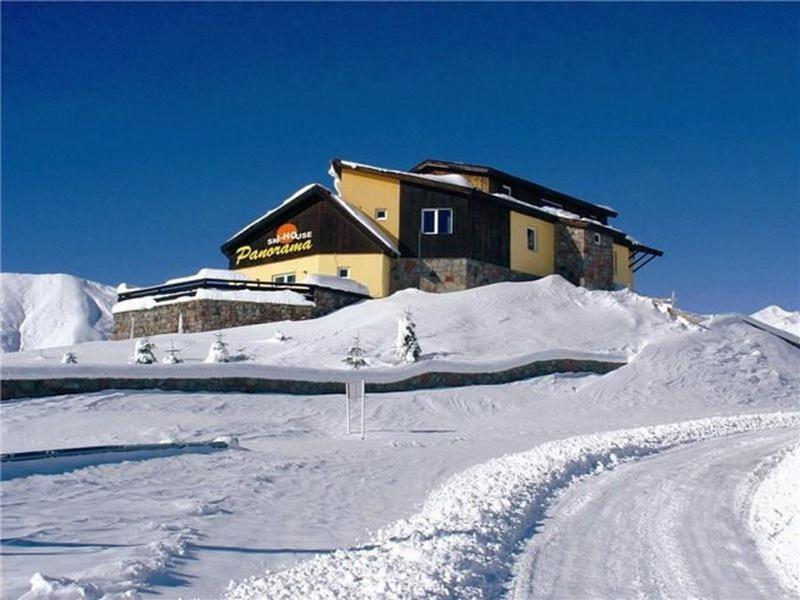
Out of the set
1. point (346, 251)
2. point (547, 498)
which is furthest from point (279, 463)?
point (346, 251)

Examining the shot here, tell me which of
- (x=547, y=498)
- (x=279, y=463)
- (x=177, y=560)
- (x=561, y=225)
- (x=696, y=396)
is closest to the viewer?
(x=177, y=560)

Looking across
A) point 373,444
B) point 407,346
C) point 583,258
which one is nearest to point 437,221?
point 583,258

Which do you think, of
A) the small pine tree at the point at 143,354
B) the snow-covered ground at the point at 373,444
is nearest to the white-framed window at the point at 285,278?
the snow-covered ground at the point at 373,444

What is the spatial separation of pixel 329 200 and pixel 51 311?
3137 inches

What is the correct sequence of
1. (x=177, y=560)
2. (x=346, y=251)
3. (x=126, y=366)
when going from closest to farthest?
(x=177, y=560), (x=126, y=366), (x=346, y=251)

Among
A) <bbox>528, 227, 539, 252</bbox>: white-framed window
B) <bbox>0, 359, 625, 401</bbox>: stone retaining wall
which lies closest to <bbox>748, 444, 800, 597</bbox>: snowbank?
<bbox>0, 359, 625, 401</bbox>: stone retaining wall

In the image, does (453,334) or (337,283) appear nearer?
(453,334)

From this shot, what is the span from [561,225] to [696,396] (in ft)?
49.5

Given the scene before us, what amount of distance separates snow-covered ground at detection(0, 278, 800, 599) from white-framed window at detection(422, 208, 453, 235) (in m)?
3.44

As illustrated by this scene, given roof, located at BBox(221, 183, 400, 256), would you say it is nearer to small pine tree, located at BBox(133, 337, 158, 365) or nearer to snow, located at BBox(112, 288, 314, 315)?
snow, located at BBox(112, 288, 314, 315)

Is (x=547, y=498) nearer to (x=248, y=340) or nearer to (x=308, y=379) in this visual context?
(x=308, y=379)

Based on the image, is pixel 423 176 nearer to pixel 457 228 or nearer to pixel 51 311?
pixel 457 228

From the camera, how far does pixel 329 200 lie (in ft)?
117

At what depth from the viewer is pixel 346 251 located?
34.9 metres
